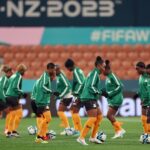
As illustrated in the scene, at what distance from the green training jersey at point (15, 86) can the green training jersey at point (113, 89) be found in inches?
88.7

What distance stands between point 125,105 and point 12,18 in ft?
24.6

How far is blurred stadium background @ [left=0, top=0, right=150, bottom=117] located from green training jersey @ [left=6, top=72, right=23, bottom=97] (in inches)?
422

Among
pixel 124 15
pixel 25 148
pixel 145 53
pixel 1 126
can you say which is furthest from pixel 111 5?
pixel 25 148

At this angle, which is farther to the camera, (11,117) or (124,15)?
(124,15)

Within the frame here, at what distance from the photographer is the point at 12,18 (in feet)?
103

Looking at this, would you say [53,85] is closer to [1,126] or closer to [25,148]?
[1,126]

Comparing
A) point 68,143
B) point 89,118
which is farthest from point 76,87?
point 89,118

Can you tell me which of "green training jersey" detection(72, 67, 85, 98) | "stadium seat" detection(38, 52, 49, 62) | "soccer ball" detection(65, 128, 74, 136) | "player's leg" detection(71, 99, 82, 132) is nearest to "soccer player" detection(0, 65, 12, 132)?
"soccer ball" detection(65, 128, 74, 136)

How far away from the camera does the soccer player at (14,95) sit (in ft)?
60.2

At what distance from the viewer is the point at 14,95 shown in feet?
61.3

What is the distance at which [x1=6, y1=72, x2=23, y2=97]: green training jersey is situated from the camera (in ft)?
60.3

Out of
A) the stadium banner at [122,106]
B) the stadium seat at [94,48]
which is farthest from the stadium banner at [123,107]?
the stadium seat at [94,48]

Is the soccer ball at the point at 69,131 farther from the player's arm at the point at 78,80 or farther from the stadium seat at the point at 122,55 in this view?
the stadium seat at the point at 122,55

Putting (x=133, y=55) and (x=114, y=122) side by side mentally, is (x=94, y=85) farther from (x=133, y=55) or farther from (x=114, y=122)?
(x=133, y=55)
